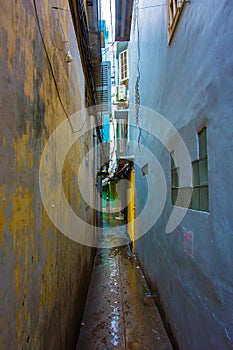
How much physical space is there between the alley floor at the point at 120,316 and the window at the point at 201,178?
2567mm

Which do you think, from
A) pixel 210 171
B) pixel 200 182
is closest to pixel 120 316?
pixel 200 182

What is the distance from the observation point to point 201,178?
8.02ft

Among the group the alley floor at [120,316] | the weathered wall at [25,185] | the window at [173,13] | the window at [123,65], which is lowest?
the alley floor at [120,316]

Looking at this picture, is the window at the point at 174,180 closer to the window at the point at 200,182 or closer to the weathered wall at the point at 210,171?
the weathered wall at the point at 210,171

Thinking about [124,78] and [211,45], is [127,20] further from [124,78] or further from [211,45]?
[124,78]

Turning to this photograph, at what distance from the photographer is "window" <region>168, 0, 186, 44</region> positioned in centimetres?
293

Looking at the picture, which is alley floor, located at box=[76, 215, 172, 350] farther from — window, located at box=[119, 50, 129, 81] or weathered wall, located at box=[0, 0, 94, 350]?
window, located at box=[119, 50, 129, 81]

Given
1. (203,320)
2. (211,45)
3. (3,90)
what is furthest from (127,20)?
(203,320)

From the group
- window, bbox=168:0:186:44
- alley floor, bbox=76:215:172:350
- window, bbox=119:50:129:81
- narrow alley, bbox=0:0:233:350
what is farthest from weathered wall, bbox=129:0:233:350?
window, bbox=119:50:129:81

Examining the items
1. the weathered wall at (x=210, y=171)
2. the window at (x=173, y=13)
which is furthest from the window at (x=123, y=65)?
the weathered wall at (x=210, y=171)

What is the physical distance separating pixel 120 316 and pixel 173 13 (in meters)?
5.41

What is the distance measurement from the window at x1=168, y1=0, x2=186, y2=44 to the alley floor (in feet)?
16.2

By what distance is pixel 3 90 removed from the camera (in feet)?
3.45

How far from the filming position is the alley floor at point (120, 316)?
3.48 metres
